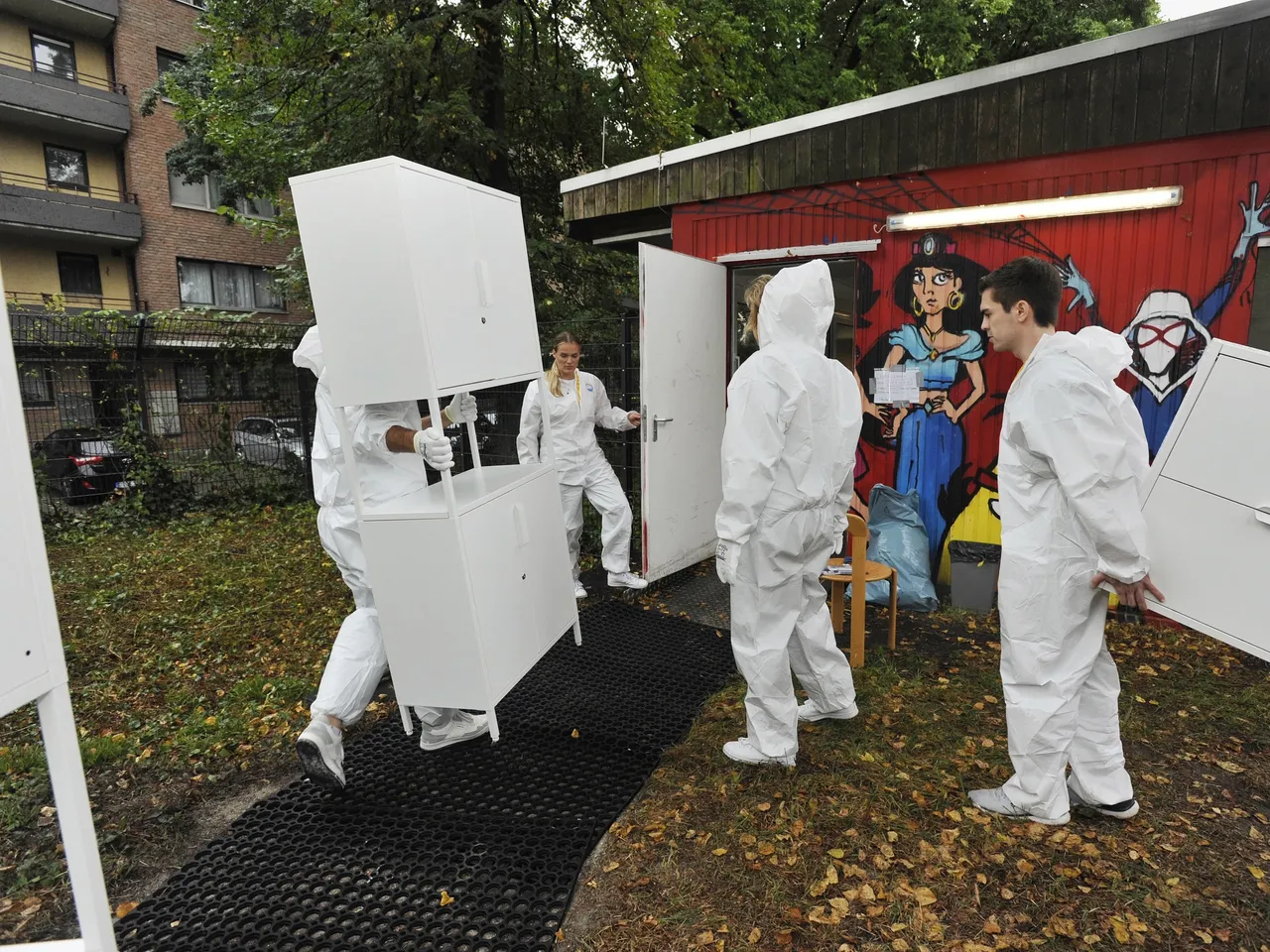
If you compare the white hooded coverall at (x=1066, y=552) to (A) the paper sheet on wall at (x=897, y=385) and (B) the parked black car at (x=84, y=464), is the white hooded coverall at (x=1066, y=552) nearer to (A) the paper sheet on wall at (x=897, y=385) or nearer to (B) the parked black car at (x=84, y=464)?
(A) the paper sheet on wall at (x=897, y=385)

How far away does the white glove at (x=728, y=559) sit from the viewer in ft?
9.39

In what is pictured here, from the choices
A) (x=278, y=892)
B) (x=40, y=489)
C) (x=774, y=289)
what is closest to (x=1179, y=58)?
(x=774, y=289)

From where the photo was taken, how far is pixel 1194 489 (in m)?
2.39

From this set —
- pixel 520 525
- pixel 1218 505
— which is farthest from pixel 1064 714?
pixel 520 525

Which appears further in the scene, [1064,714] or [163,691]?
[163,691]

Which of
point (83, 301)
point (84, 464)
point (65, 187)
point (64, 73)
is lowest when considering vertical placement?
point (84, 464)

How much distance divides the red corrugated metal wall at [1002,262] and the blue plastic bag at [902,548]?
21 centimetres

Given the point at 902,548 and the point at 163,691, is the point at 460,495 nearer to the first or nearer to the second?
the point at 163,691

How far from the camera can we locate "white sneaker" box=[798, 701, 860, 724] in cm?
343

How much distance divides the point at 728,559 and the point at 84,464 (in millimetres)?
8113

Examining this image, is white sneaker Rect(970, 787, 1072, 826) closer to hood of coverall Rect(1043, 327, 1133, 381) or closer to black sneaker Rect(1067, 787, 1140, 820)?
black sneaker Rect(1067, 787, 1140, 820)

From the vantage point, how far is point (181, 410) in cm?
830

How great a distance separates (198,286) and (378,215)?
18327 millimetres

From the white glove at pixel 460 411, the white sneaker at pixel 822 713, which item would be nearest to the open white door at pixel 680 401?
the white glove at pixel 460 411
